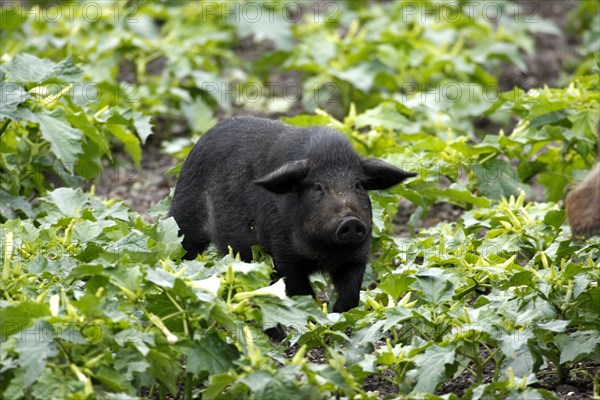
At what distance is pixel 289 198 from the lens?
22.4ft

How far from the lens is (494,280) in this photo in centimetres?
636

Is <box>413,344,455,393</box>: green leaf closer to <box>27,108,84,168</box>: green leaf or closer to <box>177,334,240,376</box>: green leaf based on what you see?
<box>177,334,240,376</box>: green leaf

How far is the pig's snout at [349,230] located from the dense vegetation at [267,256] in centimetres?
29

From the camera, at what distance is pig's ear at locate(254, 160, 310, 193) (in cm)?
661

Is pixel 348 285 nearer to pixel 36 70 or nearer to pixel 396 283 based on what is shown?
pixel 396 283

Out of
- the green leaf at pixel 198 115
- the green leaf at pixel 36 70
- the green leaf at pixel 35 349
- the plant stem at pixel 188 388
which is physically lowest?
the green leaf at pixel 198 115

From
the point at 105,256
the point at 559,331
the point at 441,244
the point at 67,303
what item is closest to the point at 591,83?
the point at 441,244

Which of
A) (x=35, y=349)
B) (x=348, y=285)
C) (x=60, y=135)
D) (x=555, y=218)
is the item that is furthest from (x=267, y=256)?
(x=35, y=349)

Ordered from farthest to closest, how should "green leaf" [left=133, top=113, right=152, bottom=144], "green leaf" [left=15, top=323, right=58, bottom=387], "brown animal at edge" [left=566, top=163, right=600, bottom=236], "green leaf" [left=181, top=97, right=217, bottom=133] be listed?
"green leaf" [left=181, top=97, right=217, bottom=133] < "green leaf" [left=133, top=113, right=152, bottom=144] < "brown animal at edge" [left=566, top=163, right=600, bottom=236] < "green leaf" [left=15, top=323, right=58, bottom=387]

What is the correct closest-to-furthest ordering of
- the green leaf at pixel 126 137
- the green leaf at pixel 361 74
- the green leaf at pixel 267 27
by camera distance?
the green leaf at pixel 126 137 < the green leaf at pixel 361 74 < the green leaf at pixel 267 27

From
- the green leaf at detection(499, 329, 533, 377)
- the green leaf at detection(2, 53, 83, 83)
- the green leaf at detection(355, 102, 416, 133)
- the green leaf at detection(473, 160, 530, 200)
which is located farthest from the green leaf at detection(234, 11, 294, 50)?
the green leaf at detection(499, 329, 533, 377)

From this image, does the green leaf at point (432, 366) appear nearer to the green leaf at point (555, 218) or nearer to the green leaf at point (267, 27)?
the green leaf at point (555, 218)

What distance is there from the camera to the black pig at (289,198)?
6.61 meters

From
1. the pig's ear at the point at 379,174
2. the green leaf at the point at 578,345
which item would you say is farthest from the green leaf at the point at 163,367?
the pig's ear at the point at 379,174
